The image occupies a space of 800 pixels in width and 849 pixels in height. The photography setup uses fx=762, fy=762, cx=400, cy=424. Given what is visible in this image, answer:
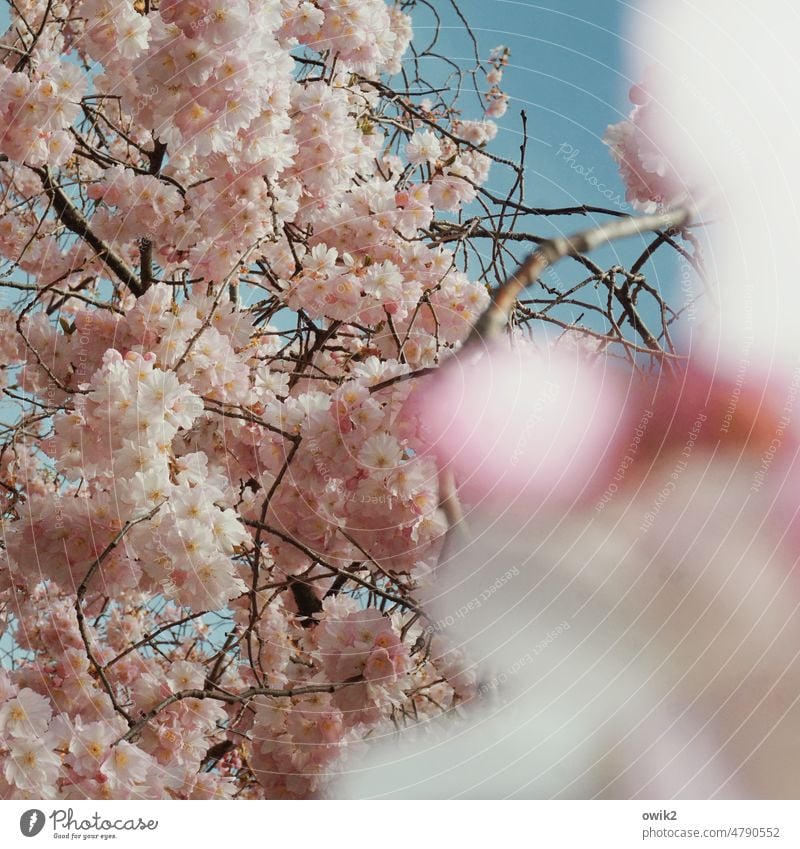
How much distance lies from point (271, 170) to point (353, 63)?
246mm

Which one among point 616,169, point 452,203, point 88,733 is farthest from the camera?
point 452,203

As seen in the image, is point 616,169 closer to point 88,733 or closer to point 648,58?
point 648,58

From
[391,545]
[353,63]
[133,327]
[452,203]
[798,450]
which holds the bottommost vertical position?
[391,545]

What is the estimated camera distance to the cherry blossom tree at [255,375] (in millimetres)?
752

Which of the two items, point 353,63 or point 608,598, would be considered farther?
point 353,63

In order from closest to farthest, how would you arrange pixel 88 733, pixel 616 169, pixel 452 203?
pixel 88 733 → pixel 616 169 → pixel 452 203

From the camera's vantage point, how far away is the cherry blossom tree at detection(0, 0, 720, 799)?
2.47 ft

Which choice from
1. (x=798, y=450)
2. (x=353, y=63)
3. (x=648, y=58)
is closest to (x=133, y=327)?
(x=353, y=63)

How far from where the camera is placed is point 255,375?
3.24ft

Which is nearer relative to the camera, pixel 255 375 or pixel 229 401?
pixel 229 401

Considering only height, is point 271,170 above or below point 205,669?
above

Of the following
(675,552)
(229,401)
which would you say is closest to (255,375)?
(229,401)

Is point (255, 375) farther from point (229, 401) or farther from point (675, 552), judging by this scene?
point (675, 552)

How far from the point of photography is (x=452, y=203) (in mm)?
1043
